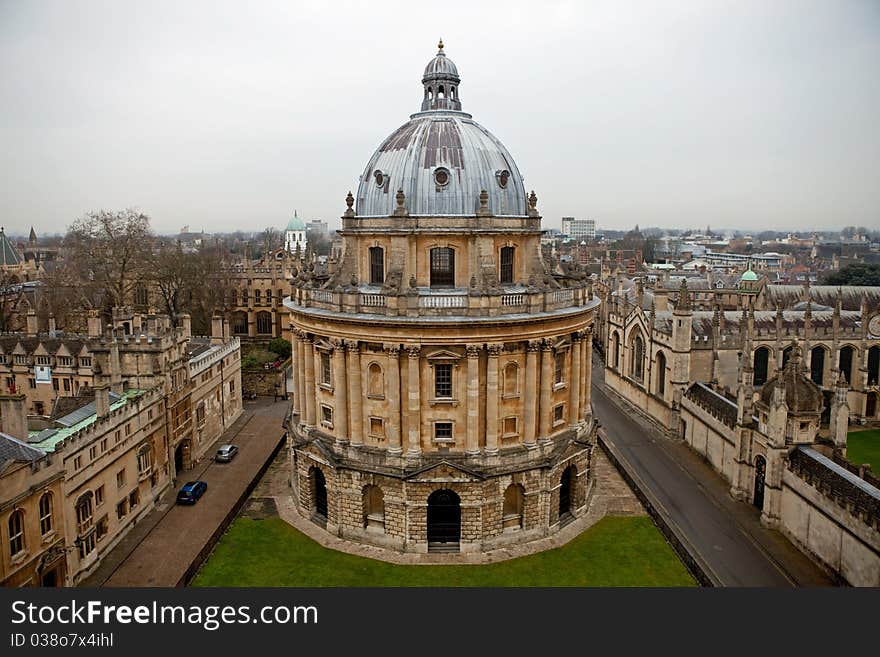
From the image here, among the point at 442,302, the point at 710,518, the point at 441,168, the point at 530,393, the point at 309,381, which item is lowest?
the point at 710,518

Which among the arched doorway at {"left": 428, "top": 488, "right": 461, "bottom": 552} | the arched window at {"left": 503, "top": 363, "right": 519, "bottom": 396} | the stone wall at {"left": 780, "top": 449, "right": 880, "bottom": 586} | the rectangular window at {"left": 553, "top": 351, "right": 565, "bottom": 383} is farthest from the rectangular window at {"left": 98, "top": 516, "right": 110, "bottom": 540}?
the stone wall at {"left": 780, "top": 449, "right": 880, "bottom": 586}

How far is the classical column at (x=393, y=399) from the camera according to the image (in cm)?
3362

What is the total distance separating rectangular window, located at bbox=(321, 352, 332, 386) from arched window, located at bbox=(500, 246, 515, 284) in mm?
10667

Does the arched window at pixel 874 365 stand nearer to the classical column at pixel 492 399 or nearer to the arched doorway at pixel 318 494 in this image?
the classical column at pixel 492 399

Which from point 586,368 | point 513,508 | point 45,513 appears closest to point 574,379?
point 586,368

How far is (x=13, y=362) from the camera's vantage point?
4891 centimetres

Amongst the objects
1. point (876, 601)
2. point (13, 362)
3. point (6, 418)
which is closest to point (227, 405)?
point (13, 362)

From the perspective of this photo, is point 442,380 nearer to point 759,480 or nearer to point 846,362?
point 759,480

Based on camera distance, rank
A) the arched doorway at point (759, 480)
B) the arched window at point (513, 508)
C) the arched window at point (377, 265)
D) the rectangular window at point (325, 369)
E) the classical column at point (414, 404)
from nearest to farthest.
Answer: the classical column at point (414, 404) < the arched window at point (513, 508) < the rectangular window at point (325, 369) < the arched window at point (377, 265) < the arched doorway at point (759, 480)

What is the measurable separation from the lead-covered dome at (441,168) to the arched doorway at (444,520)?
15089 millimetres

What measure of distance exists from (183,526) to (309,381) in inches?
422

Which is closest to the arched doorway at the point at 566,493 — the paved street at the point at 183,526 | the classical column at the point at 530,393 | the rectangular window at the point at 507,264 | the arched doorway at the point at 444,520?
the classical column at the point at 530,393

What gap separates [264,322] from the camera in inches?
3649

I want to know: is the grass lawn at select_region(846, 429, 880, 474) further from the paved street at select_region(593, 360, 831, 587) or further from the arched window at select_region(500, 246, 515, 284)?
the arched window at select_region(500, 246, 515, 284)
